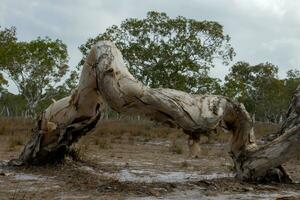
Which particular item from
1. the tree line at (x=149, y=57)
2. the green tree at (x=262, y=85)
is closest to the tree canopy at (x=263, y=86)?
the green tree at (x=262, y=85)

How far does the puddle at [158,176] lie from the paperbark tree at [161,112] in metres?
1.00

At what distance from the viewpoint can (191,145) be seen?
23.2 feet

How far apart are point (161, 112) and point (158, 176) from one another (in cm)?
216

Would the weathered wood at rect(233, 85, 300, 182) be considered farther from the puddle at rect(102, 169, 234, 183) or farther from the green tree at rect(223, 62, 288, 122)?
the green tree at rect(223, 62, 288, 122)

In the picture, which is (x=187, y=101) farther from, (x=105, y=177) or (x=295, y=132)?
(x=105, y=177)

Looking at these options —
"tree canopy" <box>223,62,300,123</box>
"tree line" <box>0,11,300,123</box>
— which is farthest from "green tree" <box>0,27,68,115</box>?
"tree canopy" <box>223,62,300,123</box>

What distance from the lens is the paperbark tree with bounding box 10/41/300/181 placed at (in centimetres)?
715

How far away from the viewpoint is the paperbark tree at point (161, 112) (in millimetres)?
7148

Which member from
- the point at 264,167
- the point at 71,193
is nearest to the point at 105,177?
the point at 71,193

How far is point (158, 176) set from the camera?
9141mm

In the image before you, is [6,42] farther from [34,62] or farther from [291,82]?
[291,82]

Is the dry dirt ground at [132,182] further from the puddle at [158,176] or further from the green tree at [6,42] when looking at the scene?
the green tree at [6,42]

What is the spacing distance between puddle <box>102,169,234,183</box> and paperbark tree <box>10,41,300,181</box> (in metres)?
1.00

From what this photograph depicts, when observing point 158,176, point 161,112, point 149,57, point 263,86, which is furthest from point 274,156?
point 263,86
